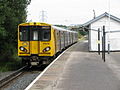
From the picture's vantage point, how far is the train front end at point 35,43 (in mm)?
19234

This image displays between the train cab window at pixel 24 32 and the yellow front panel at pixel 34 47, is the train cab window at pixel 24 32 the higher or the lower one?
the higher one

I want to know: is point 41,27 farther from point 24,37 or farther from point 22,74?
point 22,74

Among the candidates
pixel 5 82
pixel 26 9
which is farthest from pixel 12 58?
pixel 5 82

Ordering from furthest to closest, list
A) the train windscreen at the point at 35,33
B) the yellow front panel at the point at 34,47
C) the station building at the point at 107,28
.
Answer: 1. the station building at the point at 107,28
2. the train windscreen at the point at 35,33
3. the yellow front panel at the point at 34,47

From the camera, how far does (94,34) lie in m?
29.7

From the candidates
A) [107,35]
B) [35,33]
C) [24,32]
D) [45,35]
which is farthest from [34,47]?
[107,35]

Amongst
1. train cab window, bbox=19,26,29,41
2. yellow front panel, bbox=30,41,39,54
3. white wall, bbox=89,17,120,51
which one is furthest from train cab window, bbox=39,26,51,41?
white wall, bbox=89,17,120,51

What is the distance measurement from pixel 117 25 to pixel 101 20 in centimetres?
159

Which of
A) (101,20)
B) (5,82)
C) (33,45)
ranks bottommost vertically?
(5,82)

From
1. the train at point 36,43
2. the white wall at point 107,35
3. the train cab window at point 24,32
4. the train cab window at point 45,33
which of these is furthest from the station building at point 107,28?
the train cab window at point 24,32

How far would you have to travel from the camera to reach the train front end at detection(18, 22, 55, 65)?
1923 centimetres

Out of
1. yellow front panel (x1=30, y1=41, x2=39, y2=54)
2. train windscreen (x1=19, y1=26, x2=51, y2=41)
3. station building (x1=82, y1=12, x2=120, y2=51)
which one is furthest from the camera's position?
station building (x1=82, y1=12, x2=120, y2=51)

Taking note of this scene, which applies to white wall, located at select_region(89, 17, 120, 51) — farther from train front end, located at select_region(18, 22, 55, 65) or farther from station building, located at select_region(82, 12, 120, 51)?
train front end, located at select_region(18, 22, 55, 65)

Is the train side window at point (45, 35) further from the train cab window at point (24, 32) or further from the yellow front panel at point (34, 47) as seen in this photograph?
the train cab window at point (24, 32)
